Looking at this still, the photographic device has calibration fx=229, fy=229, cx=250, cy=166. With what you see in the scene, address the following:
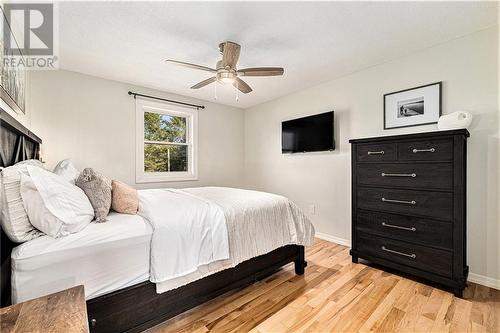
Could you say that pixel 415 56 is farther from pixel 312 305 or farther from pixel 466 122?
pixel 312 305

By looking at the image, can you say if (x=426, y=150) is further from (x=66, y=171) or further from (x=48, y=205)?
(x=66, y=171)

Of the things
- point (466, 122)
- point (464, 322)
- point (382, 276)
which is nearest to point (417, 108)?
point (466, 122)

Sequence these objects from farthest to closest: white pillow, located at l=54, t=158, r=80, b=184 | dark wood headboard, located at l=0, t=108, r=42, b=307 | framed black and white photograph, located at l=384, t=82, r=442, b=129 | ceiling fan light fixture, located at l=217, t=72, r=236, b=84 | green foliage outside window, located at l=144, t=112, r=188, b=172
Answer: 1. green foliage outside window, located at l=144, t=112, r=188, b=172
2. framed black and white photograph, located at l=384, t=82, r=442, b=129
3. ceiling fan light fixture, located at l=217, t=72, r=236, b=84
4. white pillow, located at l=54, t=158, r=80, b=184
5. dark wood headboard, located at l=0, t=108, r=42, b=307

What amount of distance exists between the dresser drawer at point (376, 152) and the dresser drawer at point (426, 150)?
61 mm

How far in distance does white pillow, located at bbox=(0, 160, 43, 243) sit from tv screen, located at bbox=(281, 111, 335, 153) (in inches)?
122

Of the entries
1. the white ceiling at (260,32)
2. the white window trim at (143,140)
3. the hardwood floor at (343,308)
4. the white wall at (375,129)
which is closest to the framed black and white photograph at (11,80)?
the white ceiling at (260,32)

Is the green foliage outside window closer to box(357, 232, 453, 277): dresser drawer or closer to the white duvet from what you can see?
the white duvet

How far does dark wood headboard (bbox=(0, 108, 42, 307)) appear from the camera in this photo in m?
1.08

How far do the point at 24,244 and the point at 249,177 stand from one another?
3699 mm

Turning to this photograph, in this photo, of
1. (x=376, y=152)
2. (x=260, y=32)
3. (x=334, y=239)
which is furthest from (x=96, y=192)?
(x=334, y=239)

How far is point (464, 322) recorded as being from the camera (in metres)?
1.61

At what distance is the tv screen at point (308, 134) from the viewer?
3258 mm

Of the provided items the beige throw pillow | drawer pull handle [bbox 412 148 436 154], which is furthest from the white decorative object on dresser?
the beige throw pillow

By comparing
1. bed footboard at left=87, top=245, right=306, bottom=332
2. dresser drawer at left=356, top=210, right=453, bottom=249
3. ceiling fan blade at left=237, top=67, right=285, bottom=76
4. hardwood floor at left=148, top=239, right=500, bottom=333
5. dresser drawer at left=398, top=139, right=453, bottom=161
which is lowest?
hardwood floor at left=148, top=239, right=500, bottom=333
